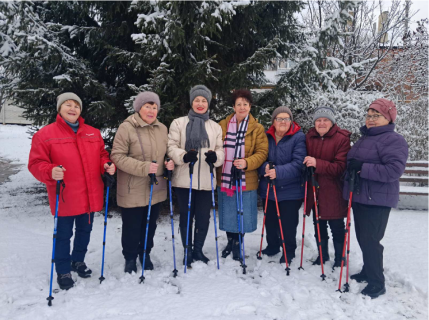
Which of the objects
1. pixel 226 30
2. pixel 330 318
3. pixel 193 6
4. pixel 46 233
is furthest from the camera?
pixel 226 30

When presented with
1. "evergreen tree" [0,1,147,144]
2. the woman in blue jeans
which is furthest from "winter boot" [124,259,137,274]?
"evergreen tree" [0,1,147,144]

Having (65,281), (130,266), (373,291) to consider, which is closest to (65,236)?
(65,281)

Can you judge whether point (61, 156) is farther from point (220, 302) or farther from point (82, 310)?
point (220, 302)

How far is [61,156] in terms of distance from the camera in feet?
10.00

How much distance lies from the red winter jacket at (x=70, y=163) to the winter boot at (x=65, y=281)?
67cm

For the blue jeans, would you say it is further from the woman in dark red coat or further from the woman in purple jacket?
the woman in purple jacket

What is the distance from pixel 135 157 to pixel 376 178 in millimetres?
2523

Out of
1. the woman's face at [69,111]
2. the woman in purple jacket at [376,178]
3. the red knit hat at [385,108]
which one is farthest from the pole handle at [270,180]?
the woman's face at [69,111]

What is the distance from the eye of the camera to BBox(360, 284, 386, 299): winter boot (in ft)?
10.2

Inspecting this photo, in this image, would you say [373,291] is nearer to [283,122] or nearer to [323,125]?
[323,125]

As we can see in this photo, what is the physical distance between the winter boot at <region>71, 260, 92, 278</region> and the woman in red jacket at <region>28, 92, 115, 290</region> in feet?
Result: 0.53

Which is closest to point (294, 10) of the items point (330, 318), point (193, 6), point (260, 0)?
point (260, 0)

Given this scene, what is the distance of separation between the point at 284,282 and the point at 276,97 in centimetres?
311

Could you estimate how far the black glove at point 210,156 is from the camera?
3.46 meters
